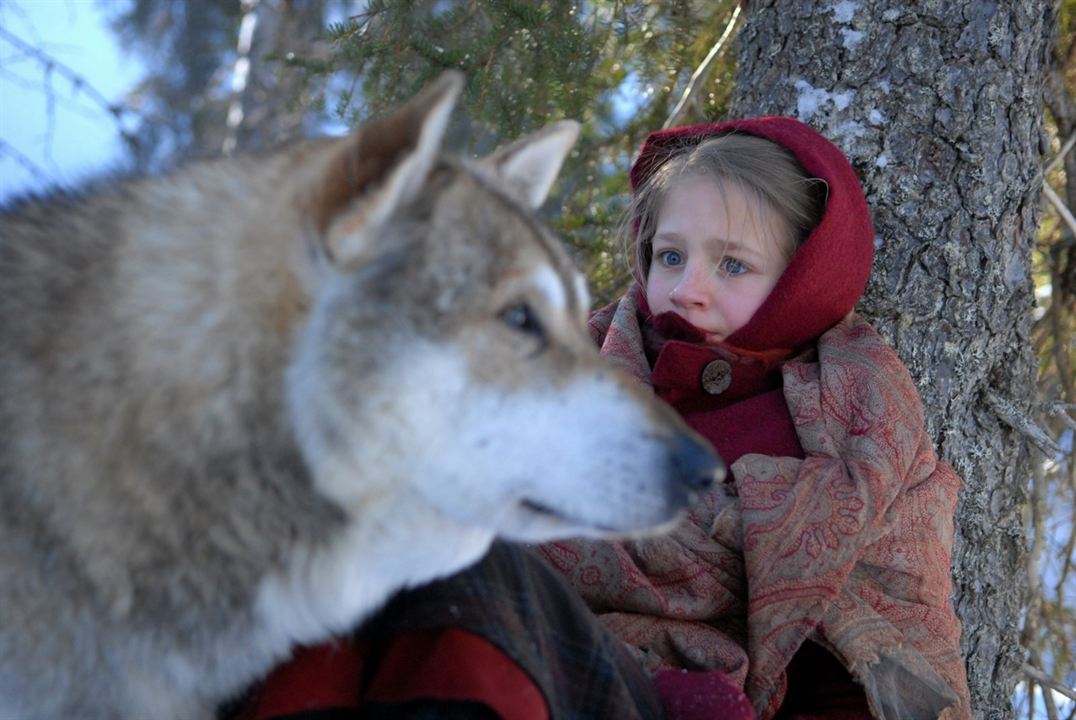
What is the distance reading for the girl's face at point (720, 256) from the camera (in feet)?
7.93

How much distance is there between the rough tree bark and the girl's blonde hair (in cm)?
32

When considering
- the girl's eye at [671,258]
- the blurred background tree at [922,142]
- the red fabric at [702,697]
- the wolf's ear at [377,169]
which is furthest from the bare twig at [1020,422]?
the wolf's ear at [377,169]

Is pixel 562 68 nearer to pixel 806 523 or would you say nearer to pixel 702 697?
pixel 806 523

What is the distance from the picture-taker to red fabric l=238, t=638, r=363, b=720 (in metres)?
1.48

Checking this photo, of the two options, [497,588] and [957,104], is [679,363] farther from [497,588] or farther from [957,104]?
[957,104]

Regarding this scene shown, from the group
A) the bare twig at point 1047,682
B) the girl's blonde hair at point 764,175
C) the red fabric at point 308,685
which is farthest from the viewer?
the bare twig at point 1047,682

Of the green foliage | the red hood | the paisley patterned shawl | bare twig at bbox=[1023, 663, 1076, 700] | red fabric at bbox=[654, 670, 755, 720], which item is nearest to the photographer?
red fabric at bbox=[654, 670, 755, 720]

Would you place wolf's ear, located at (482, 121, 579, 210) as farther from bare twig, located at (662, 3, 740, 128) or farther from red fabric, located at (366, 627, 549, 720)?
bare twig, located at (662, 3, 740, 128)

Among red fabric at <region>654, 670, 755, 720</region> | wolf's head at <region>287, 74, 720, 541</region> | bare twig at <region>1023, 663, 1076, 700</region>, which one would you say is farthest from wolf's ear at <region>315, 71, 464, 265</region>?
bare twig at <region>1023, 663, 1076, 700</region>

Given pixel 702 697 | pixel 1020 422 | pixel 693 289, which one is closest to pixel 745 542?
pixel 702 697

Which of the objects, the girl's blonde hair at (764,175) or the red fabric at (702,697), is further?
the girl's blonde hair at (764,175)

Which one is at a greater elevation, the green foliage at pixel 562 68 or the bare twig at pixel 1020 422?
the green foliage at pixel 562 68

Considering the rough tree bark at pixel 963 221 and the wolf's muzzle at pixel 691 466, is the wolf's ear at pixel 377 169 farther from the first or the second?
the rough tree bark at pixel 963 221

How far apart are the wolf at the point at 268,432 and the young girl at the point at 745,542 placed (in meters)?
0.19
